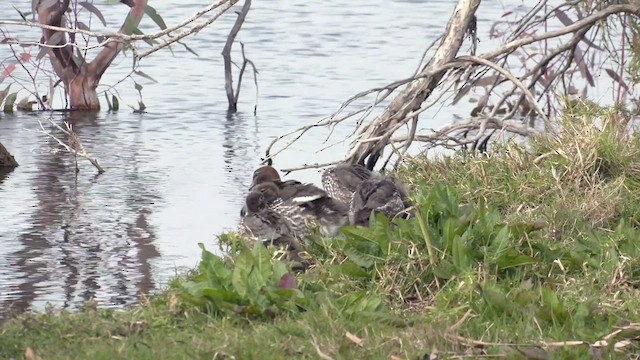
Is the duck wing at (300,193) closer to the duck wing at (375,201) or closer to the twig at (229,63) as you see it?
the duck wing at (375,201)

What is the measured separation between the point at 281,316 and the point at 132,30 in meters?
4.45

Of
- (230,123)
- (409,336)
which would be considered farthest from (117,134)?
(409,336)

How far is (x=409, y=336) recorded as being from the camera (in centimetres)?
586

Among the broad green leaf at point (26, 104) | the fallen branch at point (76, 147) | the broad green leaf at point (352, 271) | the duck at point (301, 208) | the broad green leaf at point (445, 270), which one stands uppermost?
the broad green leaf at point (445, 270)

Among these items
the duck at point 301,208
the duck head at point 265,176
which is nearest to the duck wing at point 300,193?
the duck at point 301,208

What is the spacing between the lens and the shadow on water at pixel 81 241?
7.46 m

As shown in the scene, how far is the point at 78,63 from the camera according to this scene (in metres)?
→ 12.3

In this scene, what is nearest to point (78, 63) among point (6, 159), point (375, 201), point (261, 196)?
point (6, 159)

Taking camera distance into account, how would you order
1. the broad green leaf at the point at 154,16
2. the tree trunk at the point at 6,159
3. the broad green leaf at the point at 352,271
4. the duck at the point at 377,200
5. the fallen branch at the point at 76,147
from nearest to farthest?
the broad green leaf at the point at 352,271
the duck at the point at 377,200
the fallen branch at the point at 76,147
the tree trunk at the point at 6,159
the broad green leaf at the point at 154,16

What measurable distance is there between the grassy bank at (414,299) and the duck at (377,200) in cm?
28

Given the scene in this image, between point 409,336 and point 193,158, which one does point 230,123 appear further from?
point 409,336

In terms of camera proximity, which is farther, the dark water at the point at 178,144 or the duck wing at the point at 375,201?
the dark water at the point at 178,144

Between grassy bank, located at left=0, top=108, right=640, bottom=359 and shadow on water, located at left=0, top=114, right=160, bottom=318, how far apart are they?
0.59 metres

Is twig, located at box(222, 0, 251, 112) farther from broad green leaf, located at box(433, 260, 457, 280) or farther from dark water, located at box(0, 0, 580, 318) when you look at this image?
broad green leaf, located at box(433, 260, 457, 280)
